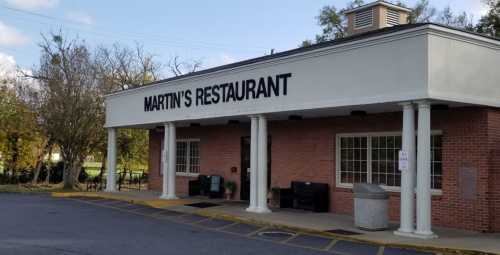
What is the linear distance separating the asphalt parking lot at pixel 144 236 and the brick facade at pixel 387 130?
330cm

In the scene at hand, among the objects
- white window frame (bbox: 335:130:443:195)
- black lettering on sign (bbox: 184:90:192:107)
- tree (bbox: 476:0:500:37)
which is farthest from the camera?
tree (bbox: 476:0:500:37)

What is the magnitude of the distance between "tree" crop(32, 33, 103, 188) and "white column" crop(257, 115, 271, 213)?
1526 centimetres

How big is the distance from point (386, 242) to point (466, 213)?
119 inches

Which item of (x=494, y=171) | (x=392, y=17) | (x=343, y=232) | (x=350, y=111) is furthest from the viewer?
(x=392, y=17)

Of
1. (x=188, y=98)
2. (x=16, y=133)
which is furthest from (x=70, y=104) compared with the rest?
(x=188, y=98)

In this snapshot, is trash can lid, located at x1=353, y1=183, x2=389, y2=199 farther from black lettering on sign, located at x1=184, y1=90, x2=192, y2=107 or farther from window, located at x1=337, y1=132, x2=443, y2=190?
black lettering on sign, located at x1=184, y1=90, x2=192, y2=107

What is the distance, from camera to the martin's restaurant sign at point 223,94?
614 inches

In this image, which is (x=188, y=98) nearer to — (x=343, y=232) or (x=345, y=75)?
(x=345, y=75)

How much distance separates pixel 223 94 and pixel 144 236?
21.7 ft

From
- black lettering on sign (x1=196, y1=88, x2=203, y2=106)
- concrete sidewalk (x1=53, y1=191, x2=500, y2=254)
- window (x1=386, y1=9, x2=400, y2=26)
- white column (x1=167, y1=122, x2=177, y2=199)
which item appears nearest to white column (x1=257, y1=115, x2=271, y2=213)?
concrete sidewalk (x1=53, y1=191, x2=500, y2=254)

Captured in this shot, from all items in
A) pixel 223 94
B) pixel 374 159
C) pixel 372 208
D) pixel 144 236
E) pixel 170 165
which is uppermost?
pixel 223 94

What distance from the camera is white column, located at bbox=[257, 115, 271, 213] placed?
1617cm

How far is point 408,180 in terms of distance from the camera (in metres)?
12.1

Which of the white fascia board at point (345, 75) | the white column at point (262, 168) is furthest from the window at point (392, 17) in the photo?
the white column at point (262, 168)
